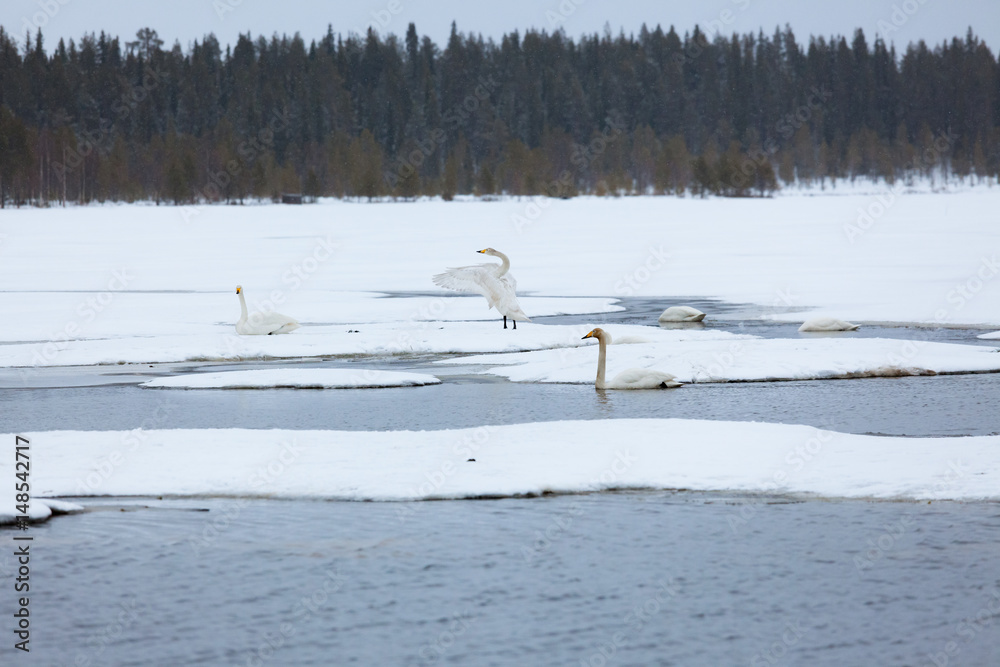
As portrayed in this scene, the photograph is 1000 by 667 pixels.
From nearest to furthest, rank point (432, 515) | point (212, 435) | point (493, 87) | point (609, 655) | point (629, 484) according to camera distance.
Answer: point (609, 655), point (432, 515), point (629, 484), point (212, 435), point (493, 87)

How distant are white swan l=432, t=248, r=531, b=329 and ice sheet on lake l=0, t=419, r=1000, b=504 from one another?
836 cm

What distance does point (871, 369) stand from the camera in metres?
13.6

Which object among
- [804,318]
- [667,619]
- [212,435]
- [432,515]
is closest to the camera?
[667,619]

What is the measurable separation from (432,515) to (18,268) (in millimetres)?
31825

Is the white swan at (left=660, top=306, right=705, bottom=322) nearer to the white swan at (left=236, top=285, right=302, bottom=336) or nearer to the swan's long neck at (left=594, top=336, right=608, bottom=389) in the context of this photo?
the white swan at (left=236, top=285, right=302, bottom=336)

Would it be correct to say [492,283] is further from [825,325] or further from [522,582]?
[522,582]

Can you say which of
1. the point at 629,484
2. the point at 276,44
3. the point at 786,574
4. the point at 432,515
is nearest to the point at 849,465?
the point at 629,484

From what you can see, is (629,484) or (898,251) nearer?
(629,484)

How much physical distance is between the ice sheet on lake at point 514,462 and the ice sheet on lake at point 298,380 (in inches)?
141

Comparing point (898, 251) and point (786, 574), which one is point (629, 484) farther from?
point (898, 251)

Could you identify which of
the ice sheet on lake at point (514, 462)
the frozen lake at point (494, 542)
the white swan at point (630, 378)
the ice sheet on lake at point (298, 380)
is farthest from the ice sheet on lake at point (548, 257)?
the ice sheet on lake at point (514, 462)

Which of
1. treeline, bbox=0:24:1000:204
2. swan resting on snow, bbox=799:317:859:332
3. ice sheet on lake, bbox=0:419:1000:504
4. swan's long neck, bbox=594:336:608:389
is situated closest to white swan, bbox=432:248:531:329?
swan resting on snow, bbox=799:317:859:332

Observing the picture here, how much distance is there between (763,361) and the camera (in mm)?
14016

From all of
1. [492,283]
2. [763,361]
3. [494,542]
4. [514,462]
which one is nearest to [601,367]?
[763,361]
